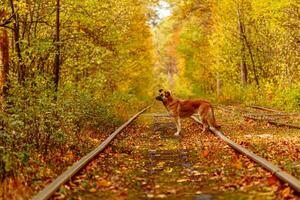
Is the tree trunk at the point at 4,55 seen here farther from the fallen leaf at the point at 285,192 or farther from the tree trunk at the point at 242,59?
the tree trunk at the point at 242,59

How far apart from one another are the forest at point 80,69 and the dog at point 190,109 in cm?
240

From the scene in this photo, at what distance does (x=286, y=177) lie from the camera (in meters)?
7.39

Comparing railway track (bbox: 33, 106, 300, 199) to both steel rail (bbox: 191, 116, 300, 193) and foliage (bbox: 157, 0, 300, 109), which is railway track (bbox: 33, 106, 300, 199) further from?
foliage (bbox: 157, 0, 300, 109)

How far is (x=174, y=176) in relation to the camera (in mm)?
9070

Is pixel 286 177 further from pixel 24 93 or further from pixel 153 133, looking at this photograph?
pixel 153 133

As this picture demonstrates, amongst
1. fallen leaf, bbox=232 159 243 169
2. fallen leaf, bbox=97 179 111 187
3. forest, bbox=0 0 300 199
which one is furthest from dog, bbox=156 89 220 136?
fallen leaf, bbox=97 179 111 187

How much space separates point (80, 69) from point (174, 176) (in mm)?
11538

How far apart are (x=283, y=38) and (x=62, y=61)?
619 inches

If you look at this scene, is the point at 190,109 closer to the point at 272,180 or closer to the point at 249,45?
the point at 272,180

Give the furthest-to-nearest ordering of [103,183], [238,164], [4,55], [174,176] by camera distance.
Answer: [4,55]
[238,164]
[174,176]
[103,183]

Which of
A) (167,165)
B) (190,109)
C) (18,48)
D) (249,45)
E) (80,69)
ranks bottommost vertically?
(167,165)

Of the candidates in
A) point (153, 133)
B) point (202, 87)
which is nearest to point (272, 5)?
point (153, 133)

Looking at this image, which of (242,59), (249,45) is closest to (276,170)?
(249,45)

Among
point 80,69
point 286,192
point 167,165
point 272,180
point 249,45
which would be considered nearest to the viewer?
point 286,192
